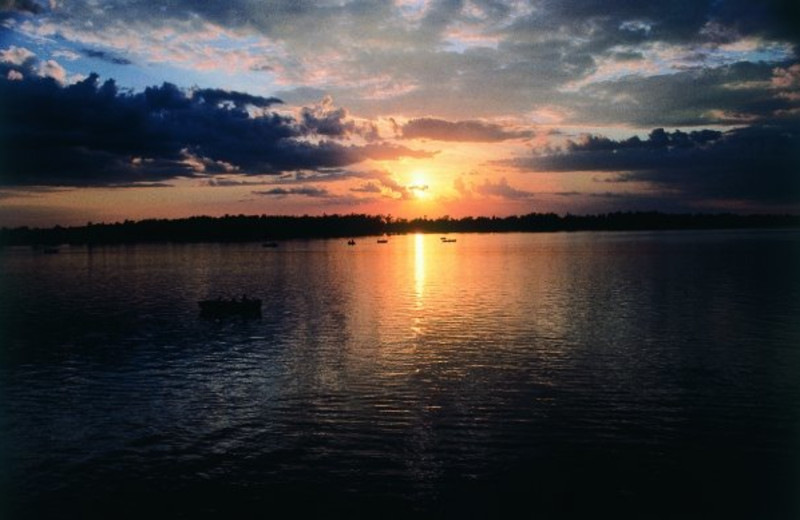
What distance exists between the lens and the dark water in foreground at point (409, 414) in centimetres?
2431

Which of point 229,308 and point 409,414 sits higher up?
point 229,308

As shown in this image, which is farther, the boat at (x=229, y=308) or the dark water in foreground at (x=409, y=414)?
the boat at (x=229, y=308)

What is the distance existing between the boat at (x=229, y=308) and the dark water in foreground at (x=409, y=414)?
7.20 feet

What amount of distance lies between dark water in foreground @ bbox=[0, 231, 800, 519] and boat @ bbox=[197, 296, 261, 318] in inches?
86.4

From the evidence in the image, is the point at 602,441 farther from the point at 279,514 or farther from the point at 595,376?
the point at 279,514

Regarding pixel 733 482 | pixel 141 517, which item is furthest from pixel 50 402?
pixel 733 482

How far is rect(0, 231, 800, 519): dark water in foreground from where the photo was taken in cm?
2431

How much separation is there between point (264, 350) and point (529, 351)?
2322cm

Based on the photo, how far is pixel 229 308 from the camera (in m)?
74.1

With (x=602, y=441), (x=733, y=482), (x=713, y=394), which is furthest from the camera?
(x=713, y=394)

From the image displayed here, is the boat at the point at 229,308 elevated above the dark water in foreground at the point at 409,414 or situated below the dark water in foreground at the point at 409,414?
above

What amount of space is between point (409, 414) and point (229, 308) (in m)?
45.3

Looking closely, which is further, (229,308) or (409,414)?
(229,308)

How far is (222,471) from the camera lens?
1052 inches
